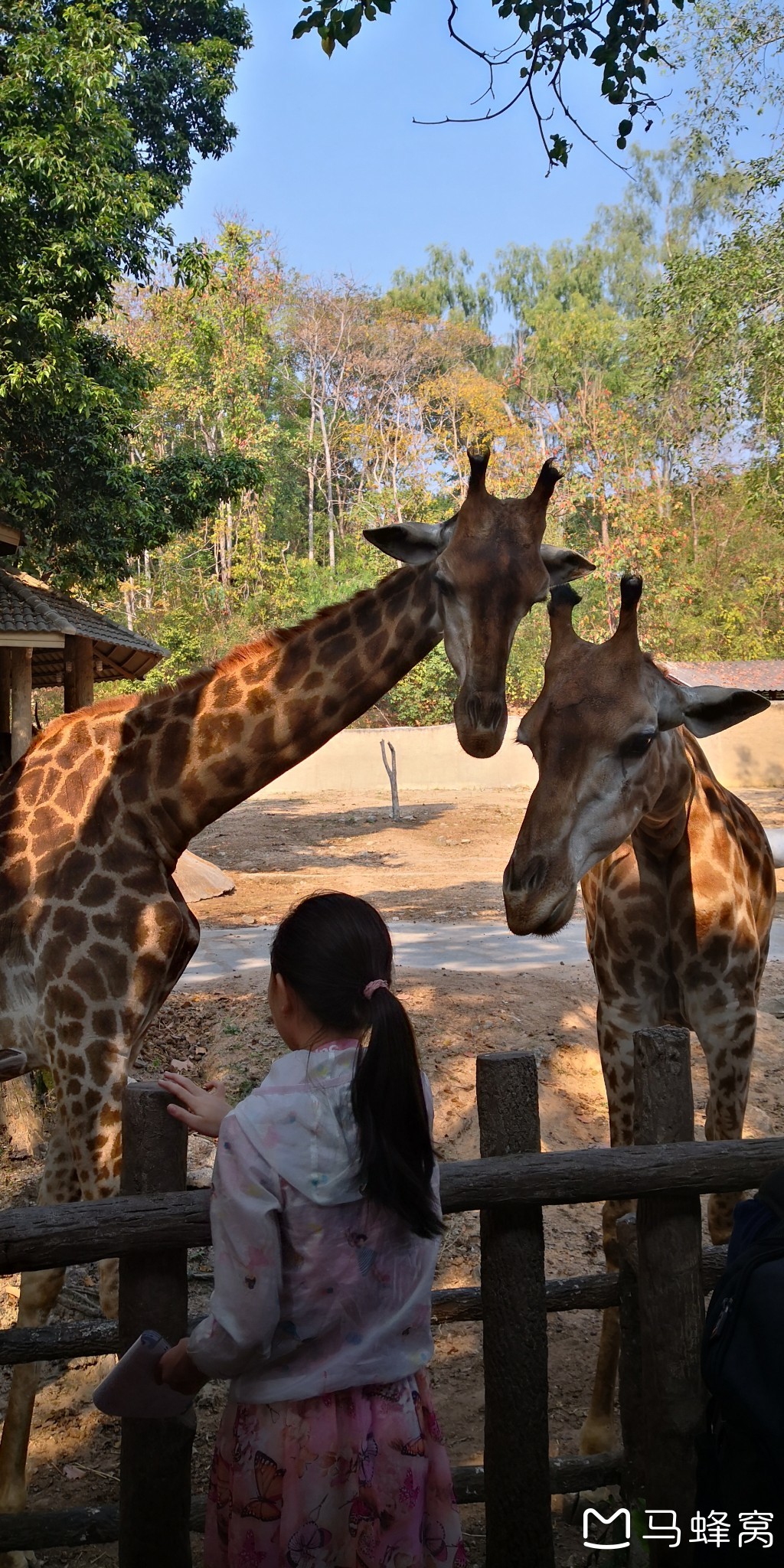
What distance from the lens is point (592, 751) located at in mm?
3572

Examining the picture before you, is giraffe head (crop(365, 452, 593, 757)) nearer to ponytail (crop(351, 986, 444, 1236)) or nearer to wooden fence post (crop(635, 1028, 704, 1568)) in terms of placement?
wooden fence post (crop(635, 1028, 704, 1568))

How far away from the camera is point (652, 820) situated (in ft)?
13.1

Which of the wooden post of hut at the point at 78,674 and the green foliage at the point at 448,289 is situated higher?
the green foliage at the point at 448,289

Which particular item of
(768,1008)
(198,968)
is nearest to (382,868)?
(198,968)

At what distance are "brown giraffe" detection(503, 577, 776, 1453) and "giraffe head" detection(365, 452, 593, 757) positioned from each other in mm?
160

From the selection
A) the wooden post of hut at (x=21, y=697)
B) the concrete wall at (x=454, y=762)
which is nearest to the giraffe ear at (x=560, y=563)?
the wooden post of hut at (x=21, y=697)

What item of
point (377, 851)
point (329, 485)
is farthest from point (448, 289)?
point (377, 851)

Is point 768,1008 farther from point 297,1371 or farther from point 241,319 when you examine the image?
point 241,319

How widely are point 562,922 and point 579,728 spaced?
60 cm

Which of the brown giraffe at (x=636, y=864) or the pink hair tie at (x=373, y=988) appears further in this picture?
the brown giraffe at (x=636, y=864)

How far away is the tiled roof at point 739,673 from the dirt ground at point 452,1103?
44.9 feet

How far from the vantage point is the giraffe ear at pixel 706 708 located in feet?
12.0

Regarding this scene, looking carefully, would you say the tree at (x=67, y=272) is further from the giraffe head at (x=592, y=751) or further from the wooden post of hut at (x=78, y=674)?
the giraffe head at (x=592, y=751)

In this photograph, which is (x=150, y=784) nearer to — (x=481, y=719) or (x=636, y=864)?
(x=481, y=719)
